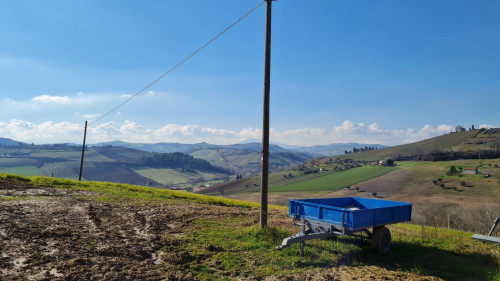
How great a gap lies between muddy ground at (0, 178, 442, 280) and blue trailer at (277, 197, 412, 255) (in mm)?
996

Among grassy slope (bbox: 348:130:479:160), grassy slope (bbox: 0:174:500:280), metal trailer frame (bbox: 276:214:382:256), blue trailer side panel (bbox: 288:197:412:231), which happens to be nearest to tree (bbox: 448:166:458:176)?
grassy slope (bbox: 348:130:479:160)

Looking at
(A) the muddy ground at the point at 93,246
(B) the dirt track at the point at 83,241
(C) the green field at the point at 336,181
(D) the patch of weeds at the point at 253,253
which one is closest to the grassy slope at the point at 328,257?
(D) the patch of weeds at the point at 253,253

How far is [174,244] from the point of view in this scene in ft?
32.6

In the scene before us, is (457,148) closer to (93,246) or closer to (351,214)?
(351,214)

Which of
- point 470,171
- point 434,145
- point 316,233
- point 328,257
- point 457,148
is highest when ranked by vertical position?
point 434,145

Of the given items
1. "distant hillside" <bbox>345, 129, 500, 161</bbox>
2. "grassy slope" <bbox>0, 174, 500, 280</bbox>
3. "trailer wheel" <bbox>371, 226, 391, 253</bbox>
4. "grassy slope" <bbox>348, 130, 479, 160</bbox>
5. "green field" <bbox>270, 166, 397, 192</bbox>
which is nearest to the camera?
"grassy slope" <bbox>0, 174, 500, 280</bbox>

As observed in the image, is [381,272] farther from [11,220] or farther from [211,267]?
[11,220]

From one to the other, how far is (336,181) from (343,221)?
324 ft

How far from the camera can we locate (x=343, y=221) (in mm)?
8961

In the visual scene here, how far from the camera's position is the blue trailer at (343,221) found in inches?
354

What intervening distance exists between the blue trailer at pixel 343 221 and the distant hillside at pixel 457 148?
116222mm

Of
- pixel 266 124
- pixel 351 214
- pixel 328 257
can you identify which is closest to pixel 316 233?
pixel 328 257

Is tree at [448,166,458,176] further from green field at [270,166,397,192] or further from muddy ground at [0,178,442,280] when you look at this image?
muddy ground at [0,178,442,280]

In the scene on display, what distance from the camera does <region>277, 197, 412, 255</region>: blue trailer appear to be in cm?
898
